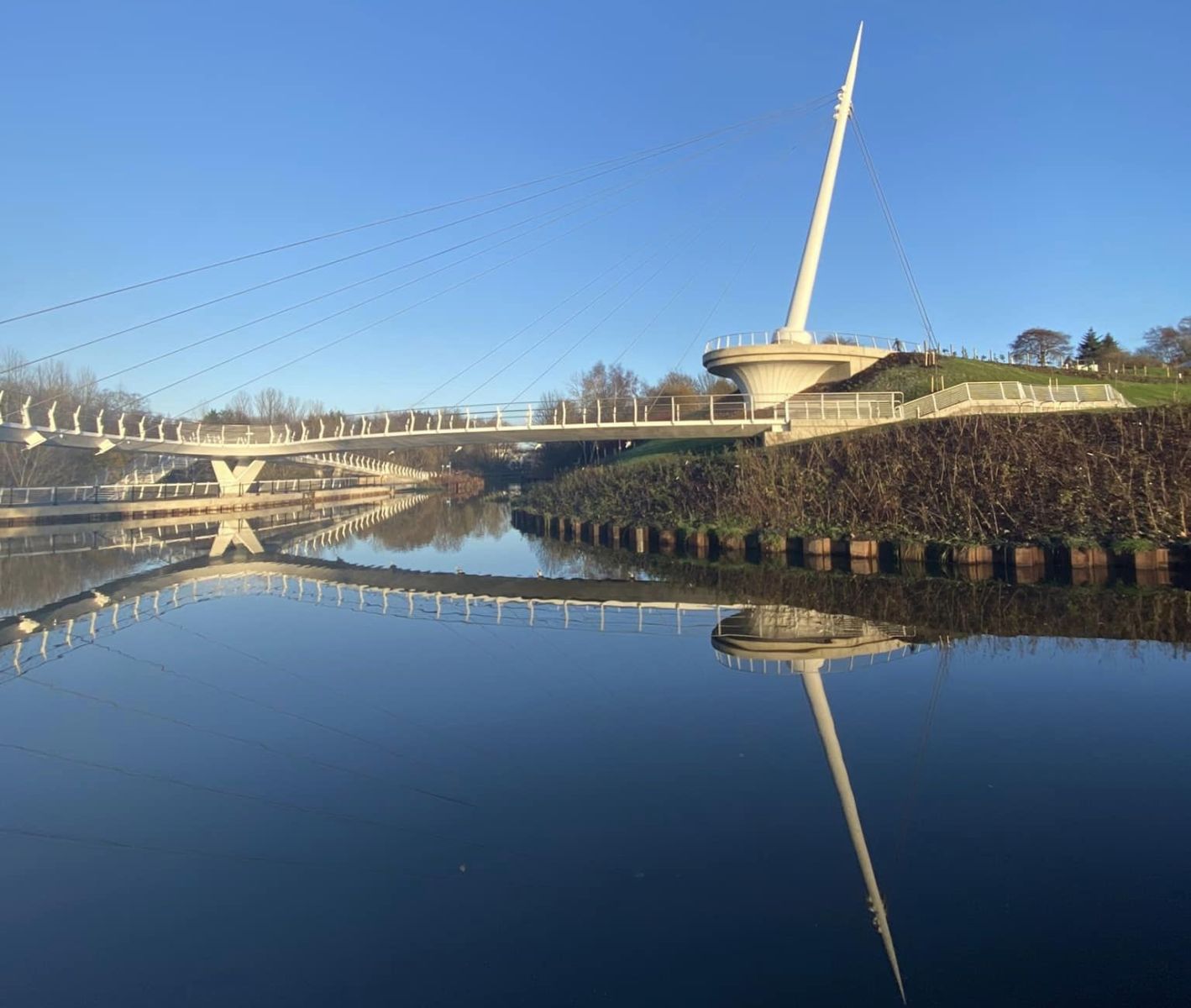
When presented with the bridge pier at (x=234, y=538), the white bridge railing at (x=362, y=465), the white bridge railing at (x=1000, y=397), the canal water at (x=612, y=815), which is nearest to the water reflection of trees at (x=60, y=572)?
the bridge pier at (x=234, y=538)

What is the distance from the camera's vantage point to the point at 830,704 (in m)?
8.50

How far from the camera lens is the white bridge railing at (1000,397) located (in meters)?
28.2

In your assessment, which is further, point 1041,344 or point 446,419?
point 1041,344

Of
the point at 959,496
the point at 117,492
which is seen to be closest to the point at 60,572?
the point at 959,496

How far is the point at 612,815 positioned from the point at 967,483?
53.2 ft

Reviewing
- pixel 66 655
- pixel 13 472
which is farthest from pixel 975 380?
pixel 13 472

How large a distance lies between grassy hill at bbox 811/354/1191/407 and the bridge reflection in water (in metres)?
20.2

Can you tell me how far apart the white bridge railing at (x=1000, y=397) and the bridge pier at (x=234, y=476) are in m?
35.6

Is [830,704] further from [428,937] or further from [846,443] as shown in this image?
[846,443]

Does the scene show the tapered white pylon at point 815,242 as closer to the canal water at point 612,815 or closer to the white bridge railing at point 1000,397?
the white bridge railing at point 1000,397

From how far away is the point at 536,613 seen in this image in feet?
49.6

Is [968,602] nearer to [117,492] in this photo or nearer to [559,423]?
[559,423]

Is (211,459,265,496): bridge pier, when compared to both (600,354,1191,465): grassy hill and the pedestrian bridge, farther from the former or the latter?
(600,354,1191,465): grassy hill

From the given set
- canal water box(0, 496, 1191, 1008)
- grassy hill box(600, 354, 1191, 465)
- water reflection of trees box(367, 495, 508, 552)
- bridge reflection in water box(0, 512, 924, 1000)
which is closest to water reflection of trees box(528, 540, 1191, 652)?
canal water box(0, 496, 1191, 1008)
